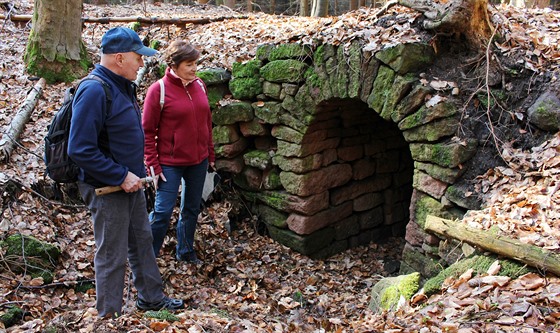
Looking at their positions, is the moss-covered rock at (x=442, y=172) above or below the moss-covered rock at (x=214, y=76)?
below

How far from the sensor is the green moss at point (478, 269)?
3059 millimetres

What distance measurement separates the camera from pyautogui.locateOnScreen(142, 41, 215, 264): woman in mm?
4125

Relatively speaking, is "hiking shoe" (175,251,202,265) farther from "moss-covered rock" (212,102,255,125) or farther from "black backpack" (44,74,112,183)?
"black backpack" (44,74,112,183)

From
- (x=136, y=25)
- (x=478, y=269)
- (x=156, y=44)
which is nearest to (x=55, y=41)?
(x=156, y=44)

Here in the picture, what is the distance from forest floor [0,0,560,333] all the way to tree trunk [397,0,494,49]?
0.17 meters

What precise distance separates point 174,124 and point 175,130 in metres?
0.06

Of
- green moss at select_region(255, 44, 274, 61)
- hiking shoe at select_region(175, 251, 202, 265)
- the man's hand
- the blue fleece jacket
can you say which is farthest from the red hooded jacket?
green moss at select_region(255, 44, 274, 61)

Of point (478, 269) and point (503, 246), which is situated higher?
point (503, 246)

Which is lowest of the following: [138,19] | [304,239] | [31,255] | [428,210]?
[304,239]

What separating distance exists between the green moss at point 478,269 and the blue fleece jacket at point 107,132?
2.31 metres

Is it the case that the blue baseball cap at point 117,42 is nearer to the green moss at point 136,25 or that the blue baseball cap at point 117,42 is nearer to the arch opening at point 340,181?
the arch opening at point 340,181

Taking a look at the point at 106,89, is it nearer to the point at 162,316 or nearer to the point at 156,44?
the point at 162,316

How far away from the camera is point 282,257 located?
6.09 metres

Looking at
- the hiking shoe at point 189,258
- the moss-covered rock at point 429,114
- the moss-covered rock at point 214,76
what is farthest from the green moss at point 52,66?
the moss-covered rock at point 429,114
